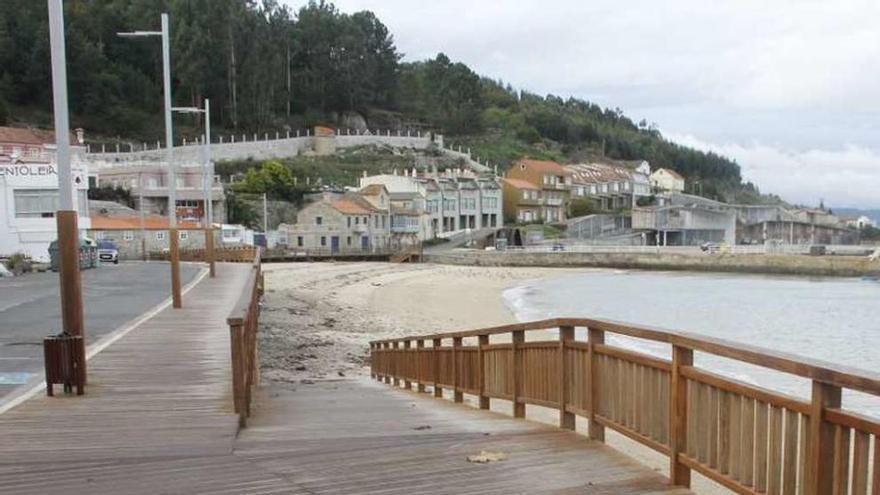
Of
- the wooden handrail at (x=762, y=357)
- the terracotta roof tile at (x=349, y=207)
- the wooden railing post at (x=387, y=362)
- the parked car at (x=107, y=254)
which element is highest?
the terracotta roof tile at (x=349, y=207)

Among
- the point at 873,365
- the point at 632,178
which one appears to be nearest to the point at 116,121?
the point at 632,178

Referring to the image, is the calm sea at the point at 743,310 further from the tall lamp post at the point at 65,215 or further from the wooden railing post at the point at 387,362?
the tall lamp post at the point at 65,215

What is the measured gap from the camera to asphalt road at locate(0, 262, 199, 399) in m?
12.1

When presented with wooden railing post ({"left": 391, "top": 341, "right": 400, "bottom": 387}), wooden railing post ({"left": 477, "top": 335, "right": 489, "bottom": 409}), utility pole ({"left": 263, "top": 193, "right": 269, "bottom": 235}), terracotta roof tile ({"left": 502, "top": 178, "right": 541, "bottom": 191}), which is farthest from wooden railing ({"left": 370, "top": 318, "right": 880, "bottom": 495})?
terracotta roof tile ({"left": 502, "top": 178, "right": 541, "bottom": 191})

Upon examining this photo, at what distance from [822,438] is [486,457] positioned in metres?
2.55

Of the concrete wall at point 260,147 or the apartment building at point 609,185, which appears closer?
the concrete wall at point 260,147

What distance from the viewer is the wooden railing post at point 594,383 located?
6066 millimetres

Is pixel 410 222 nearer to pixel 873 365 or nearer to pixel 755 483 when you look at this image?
pixel 873 365

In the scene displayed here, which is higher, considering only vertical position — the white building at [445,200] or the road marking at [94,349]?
the white building at [445,200]

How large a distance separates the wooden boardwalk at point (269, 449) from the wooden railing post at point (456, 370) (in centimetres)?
65

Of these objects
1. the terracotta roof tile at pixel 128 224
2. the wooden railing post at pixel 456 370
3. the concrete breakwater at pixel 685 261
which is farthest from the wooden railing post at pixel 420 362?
the concrete breakwater at pixel 685 261

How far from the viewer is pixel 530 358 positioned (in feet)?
24.8

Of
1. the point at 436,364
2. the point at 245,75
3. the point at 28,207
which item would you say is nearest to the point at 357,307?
the point at 28,207

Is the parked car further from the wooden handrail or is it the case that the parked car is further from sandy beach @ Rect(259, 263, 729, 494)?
the wooden handrail
